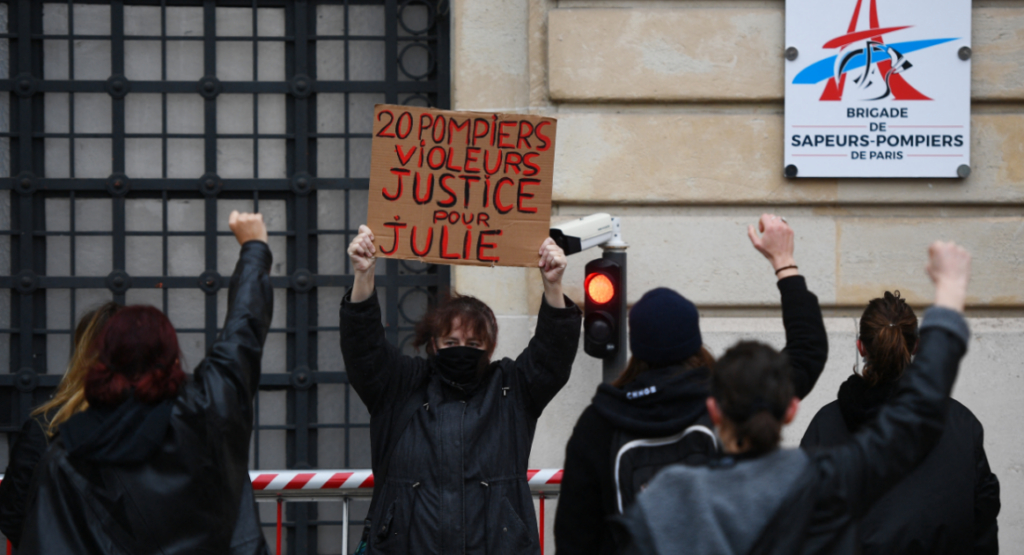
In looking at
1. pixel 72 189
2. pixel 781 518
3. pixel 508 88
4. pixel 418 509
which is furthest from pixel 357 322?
pixel 72 189

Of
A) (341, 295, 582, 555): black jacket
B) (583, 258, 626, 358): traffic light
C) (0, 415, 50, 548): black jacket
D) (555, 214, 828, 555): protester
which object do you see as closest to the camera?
(555, 214, 828, 555): protester

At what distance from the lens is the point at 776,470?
1907mm

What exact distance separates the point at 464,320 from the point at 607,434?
1.21 m

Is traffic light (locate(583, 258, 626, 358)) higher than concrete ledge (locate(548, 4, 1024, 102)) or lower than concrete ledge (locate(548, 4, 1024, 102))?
lower

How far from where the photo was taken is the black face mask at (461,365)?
3.35 metres

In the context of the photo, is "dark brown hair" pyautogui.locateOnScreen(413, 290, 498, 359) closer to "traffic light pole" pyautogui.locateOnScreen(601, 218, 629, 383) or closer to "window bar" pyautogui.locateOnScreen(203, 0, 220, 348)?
"traffic light pole" pyautogui.locateOnScreen(601, 218, 629, 383)

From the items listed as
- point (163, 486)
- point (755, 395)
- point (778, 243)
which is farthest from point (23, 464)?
point (778, 243)

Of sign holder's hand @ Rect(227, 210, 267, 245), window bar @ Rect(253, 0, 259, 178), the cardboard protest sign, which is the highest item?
window bar @ Rect(253, 0, 259, 178)

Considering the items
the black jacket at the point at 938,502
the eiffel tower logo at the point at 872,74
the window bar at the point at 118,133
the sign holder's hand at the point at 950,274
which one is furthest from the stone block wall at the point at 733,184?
the sign holder's hand at the point at 950,274

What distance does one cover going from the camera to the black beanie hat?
2.30m

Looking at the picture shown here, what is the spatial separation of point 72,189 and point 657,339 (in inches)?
181

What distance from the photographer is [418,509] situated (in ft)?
10.7

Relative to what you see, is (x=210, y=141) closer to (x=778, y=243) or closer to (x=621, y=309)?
(x=621, y=309)

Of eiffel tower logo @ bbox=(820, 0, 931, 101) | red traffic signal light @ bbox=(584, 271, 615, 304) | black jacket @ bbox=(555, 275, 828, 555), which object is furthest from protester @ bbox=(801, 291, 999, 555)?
eiffel tower logo @ bbox=(820, 0, 931, 101)
